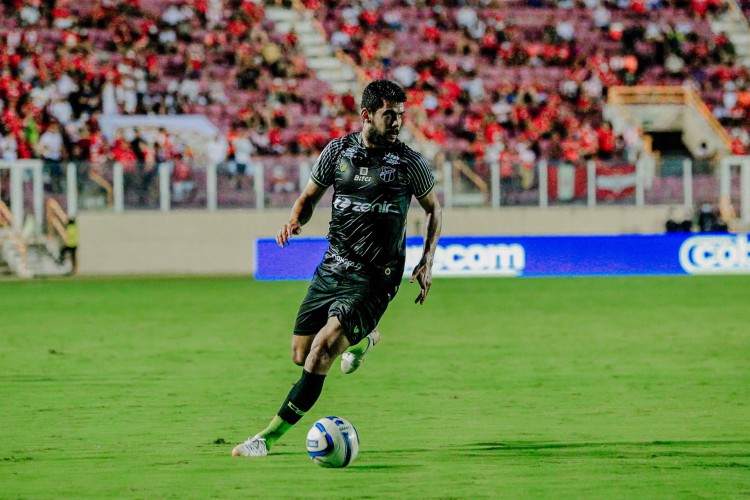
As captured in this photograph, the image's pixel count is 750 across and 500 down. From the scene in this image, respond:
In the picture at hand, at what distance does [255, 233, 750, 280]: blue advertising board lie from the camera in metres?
26.0

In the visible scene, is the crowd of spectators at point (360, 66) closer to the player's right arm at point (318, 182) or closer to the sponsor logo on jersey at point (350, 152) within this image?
the player's right arm at point (318, 182)

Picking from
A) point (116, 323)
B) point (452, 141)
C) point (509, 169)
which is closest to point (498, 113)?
point (452, 141)

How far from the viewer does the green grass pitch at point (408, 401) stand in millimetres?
6828

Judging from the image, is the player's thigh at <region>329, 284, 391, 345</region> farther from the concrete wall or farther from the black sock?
the concrete wall

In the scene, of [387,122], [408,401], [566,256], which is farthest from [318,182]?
[566,256]

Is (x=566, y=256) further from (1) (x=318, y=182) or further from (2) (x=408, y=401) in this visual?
A: (1) (x=318, y=182)

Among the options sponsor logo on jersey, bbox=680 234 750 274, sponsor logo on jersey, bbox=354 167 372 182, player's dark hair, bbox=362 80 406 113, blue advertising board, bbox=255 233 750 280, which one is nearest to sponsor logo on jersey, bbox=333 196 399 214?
sponsor logo on jersey, bbox=354 167 372 182

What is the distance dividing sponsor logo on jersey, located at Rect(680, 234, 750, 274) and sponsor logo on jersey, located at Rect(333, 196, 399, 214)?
65.5ft

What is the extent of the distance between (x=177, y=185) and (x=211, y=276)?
2150 millimetres

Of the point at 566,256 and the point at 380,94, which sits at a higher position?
the point at 380,94

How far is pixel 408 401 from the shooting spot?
1009 centimetres

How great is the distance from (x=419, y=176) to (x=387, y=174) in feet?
0.67

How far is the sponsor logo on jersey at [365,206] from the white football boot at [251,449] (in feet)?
4.76

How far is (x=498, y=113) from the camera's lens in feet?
110
